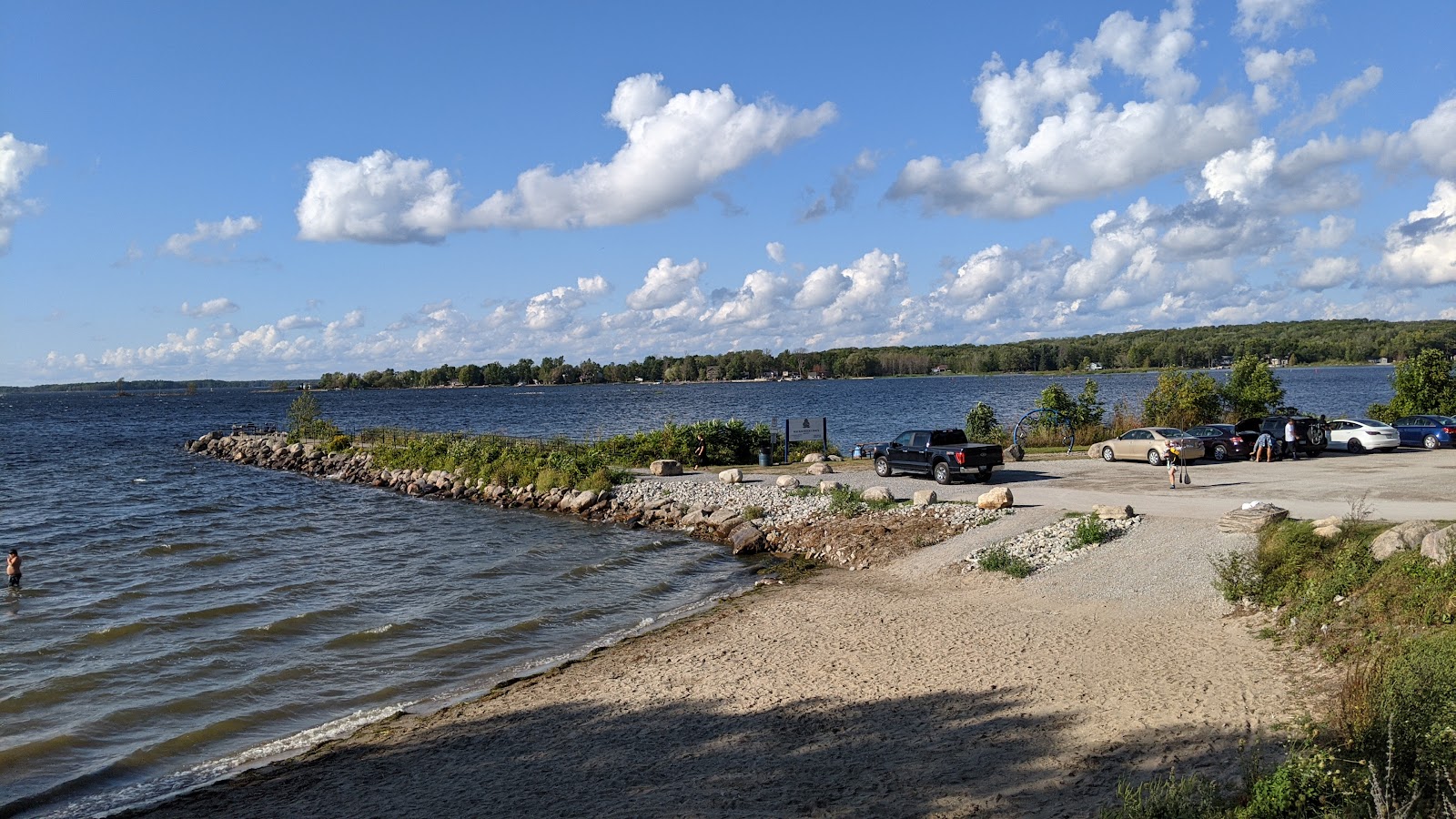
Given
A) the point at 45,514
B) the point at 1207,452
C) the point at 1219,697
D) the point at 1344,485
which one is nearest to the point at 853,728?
the point at 1219,697

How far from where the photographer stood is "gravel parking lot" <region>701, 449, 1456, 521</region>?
2164 centimetres

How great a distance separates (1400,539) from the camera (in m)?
14.1

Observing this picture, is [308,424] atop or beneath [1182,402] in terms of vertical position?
beneath

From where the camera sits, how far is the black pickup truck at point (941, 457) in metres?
28.3

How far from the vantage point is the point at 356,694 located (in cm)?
1420

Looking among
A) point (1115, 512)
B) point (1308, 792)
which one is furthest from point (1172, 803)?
point (1115, 512)

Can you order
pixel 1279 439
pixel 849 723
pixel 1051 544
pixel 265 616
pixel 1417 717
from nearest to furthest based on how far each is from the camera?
pixel 1417 717 < pixel 849 723 < pixel 265 616 < pixel 1051 544 < pixel 1279 439

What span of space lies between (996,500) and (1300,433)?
17.4m

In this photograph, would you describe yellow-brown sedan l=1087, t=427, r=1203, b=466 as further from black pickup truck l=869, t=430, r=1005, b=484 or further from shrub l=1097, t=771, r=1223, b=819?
shrub l=1097, t=771, r=1223, b=819

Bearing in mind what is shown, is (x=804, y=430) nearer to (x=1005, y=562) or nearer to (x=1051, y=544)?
(x=1051, y=544)

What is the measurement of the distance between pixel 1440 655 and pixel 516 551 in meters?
20.7

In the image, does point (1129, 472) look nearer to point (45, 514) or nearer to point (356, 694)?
point (356, 694)

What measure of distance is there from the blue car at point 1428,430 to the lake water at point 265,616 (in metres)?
28.9

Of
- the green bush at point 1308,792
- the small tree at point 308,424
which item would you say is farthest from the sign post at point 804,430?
the small tree at point 308,424
